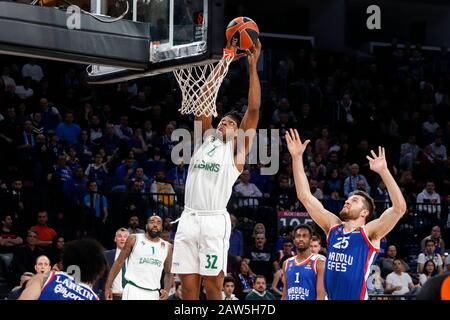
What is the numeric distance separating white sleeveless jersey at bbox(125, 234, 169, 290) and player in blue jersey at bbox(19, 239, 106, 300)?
5.44 m

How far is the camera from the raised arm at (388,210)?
711 cm

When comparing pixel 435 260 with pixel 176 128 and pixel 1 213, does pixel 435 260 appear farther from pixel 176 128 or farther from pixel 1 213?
pixel 1 213

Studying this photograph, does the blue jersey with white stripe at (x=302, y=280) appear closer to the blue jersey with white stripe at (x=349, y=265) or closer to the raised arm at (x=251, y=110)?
the blue jersey with white stripe at (x=349, y=265)

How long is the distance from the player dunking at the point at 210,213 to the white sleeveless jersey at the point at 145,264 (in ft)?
10.6

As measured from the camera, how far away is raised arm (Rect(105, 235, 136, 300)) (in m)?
10.4

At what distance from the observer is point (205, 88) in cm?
817

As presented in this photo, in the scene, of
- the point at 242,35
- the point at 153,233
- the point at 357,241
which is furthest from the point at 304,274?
the point at 153,233

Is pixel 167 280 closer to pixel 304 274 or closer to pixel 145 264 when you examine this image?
pixel 145 264

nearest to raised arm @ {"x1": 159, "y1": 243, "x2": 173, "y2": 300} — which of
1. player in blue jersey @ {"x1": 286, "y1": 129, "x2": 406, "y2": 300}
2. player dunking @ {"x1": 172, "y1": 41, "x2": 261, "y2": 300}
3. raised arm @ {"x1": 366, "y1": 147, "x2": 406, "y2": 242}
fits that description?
player dunking @ {"x1": 172, "y1": 41, "x2": 261, "y2": 300}

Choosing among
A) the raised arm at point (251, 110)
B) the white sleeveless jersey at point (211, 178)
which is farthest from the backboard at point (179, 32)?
the white sleeveless jersey at point (211, 178)

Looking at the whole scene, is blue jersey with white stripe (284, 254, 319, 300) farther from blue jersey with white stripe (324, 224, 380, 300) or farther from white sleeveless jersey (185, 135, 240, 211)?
white sleeveless jersey (185, 135, 240, 211)

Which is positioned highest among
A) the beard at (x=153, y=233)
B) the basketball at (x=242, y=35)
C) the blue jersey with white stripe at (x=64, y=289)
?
the basketball at (x=242, y=35)

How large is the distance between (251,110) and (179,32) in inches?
45.7

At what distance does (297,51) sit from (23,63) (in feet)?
22.3
